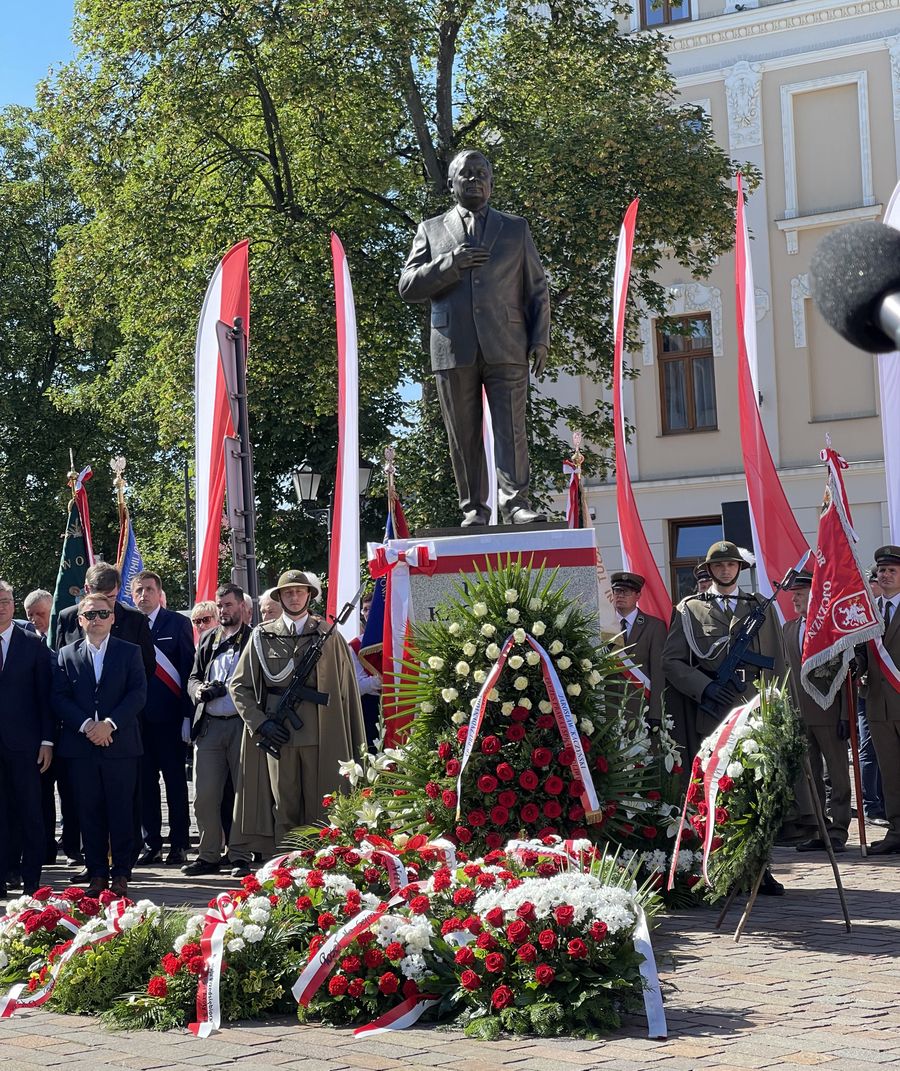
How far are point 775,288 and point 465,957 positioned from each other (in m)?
26.1

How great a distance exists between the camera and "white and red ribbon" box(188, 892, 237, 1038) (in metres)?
5.72

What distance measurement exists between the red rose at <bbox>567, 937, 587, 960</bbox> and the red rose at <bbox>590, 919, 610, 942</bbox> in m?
0.06

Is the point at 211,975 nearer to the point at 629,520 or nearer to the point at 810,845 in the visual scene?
the point at 810,845

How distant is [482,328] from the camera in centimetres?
875

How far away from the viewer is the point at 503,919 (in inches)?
227

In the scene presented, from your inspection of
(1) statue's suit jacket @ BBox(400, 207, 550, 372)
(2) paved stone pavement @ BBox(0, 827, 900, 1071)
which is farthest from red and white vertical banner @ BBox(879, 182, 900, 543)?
→ (2) paved stone pavement @ BBox(0, 827, 900, 1071)

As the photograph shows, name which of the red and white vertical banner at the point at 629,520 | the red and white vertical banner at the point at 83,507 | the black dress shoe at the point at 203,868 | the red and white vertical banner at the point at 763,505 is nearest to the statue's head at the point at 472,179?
the red and white vertical banner at the point at 629,520

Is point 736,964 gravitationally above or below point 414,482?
below

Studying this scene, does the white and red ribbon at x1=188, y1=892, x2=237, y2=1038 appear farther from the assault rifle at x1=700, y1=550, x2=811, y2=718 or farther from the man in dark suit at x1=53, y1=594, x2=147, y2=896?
the assault rifle at x1=700, y1=550, x2=811, y2=718

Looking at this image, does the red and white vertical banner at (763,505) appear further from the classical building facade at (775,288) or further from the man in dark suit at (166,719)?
the classical building facade at (775,288)

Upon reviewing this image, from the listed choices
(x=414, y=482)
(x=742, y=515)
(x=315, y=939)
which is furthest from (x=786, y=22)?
(x=315, y=939)

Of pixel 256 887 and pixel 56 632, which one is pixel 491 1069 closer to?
pixel 256 887

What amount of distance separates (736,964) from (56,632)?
255 inches

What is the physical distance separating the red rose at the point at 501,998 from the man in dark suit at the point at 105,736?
3.88 m
